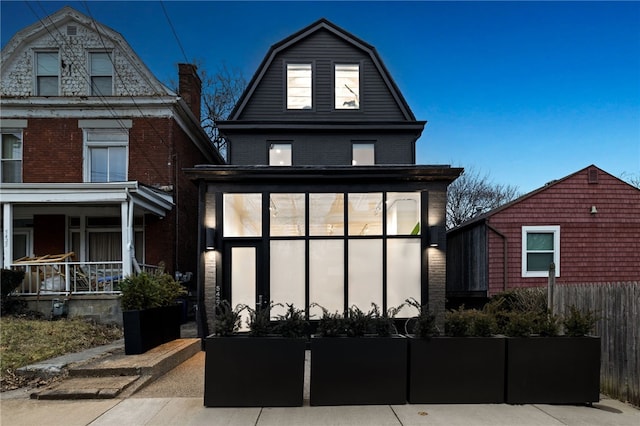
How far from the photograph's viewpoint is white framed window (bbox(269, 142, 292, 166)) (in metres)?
10.7

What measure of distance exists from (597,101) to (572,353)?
28709 millimetres

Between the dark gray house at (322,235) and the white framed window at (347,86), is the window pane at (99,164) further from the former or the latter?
the white framed window at (347,86)

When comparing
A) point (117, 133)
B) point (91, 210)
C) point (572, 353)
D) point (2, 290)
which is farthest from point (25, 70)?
point (572, 353)

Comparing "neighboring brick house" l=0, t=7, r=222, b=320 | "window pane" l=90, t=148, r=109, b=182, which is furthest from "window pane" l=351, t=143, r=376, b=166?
"window pane" l=90, t=148, r=109, b=182

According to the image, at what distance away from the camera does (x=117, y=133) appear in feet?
37.8

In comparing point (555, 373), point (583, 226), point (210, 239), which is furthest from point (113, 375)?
point (583, 226)

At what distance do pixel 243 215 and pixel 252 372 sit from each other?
14.2 ft

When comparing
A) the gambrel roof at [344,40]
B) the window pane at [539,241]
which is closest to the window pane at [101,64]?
the gambrel roof at [344,40]

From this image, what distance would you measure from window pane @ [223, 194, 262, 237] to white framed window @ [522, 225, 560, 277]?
7933mm

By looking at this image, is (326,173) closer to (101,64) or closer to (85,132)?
(85,132)

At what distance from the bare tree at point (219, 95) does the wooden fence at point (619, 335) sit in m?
19.2

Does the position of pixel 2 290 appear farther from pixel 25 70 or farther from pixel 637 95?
pixel 637 95

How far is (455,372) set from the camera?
4.44 meters

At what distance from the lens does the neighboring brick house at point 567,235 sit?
10.7 metres
